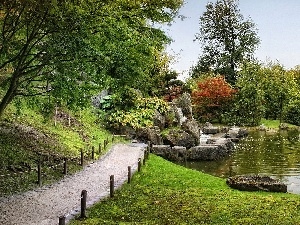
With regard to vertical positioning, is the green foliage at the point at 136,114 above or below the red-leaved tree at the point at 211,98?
below

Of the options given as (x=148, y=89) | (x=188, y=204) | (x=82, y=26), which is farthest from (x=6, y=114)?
(x=148, y=89)

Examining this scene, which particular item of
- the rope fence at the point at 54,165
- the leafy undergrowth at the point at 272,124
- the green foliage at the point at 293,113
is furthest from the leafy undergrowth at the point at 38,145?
the green foliage at the point at 293,113

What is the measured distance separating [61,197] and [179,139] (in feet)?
68.9

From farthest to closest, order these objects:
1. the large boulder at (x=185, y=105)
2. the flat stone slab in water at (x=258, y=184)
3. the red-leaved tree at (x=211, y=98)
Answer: the red-leaved tree at (x=211, y=98), the large boulder at (x=185, y=105), the flat stone slab in water at (x=258, y=184)

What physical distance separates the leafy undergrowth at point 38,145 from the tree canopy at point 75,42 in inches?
138

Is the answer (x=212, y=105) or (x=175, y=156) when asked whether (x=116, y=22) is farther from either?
(x=212, y=105)

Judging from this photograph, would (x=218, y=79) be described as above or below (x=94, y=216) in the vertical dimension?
above

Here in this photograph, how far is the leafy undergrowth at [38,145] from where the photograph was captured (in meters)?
19.2

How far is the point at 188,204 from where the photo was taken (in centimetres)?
1673

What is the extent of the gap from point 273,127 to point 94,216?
169ft

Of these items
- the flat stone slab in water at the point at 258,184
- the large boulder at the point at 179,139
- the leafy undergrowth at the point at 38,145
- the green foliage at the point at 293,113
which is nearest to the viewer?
the leafy undergrowth at the point at 38,145

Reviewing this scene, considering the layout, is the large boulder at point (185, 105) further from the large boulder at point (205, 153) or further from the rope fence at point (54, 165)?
the rope fence at point (54, 165)

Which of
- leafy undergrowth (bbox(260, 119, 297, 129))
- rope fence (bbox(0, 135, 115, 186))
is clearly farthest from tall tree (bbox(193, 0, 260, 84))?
rope fence (bbox(0, 135, 115, 186))

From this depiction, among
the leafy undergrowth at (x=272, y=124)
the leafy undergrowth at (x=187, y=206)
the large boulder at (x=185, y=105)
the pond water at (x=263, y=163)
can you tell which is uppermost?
the large boulder at (x=185, y=105)
